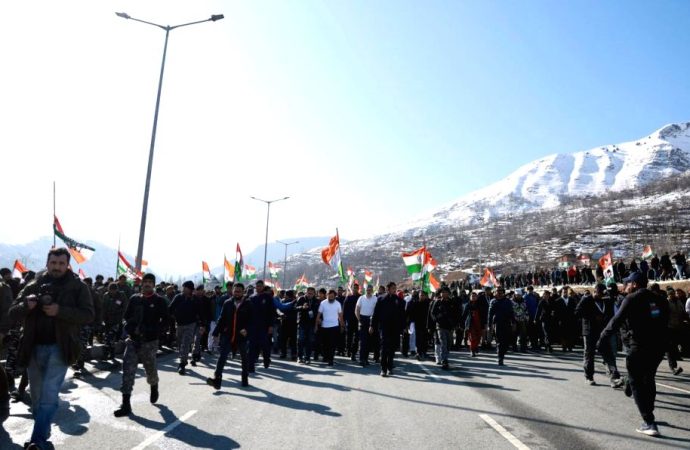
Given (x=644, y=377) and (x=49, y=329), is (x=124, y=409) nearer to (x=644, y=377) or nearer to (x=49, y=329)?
(x=49, y=329)

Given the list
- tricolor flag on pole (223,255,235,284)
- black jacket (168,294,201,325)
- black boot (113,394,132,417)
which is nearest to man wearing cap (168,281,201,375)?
black jacket (168,294,201,325)

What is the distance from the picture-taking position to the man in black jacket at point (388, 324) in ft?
38.1

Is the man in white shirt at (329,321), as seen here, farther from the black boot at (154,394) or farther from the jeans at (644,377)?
the jeans at (644,377)

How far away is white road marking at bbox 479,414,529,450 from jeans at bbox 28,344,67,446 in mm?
4932

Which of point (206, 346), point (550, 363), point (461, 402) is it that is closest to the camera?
point (461, 402)

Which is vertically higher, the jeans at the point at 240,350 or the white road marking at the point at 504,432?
the jeans at the point at 240,350

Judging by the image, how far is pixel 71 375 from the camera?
33.8 feet

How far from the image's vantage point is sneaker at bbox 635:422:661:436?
19.8 ft

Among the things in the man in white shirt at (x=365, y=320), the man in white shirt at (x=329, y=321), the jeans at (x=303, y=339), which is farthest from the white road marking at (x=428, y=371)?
the jeans at (x=303, y=339)

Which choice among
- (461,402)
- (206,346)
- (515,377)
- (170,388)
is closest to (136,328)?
(170,388)

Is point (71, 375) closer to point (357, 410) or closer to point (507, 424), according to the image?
point (357, 410)

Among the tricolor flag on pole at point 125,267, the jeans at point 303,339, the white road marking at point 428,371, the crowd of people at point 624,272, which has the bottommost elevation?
the white road marking at point 428,371

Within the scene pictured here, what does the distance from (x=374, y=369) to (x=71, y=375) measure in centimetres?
690

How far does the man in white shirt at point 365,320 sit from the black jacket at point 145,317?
667 centimetres
